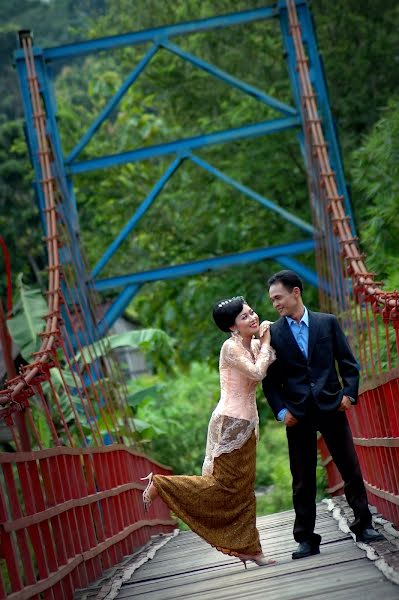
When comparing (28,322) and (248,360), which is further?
(28,322)

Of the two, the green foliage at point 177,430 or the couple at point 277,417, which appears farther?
the green foliage at point 177,430

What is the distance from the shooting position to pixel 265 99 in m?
14.0

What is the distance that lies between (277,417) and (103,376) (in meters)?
5.37

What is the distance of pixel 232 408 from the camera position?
639 cm

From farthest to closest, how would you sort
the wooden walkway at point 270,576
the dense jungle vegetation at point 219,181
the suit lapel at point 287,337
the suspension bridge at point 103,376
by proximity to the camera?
the dense jungle vegetation at point 219,181
the suit lapel at point 287,337
the suspension bridge at point 103,376
the wooden walkway at point 270,576

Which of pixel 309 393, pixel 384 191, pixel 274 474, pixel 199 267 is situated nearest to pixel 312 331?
pixel 309 393

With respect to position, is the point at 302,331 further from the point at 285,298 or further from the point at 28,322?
the point at 28,322

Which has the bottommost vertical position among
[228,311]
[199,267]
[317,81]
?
[228,311]

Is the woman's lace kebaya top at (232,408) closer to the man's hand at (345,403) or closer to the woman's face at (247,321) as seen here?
the woman's face at (247,321)

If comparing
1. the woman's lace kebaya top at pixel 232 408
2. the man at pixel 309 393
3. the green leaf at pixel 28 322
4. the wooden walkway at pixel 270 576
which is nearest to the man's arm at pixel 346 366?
the man at pixel 309 393

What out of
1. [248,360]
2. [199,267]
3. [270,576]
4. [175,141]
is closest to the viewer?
[270,576]

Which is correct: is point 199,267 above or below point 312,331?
above

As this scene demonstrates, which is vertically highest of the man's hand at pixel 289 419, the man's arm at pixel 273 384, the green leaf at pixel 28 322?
the green leaf at pixel 28 322

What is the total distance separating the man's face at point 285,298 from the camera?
6.15 m
